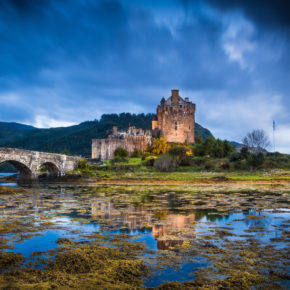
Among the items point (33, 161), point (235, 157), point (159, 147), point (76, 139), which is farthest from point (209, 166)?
point (76, 139)

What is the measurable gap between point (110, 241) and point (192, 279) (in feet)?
9.70

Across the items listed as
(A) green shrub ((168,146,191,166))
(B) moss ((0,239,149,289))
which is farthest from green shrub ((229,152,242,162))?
(B) moss ((0,239,149,289))

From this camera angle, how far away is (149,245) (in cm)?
702

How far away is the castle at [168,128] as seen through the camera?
75750 millimetres

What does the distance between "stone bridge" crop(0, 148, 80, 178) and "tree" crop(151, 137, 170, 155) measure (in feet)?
72.5

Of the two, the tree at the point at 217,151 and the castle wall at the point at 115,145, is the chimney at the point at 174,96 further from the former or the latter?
the tree at the point at 217,151

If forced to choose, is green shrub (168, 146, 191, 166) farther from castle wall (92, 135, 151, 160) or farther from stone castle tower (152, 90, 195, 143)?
stone castle tower (152, 90, 195, 143)

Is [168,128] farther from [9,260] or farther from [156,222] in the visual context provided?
[9,260]

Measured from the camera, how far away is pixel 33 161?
41188 millimetres

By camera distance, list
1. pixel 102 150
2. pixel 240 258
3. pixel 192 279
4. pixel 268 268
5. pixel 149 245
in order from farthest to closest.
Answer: pixel 102 150 < pixel 149 245 < pixel 240 258 < pixel 268 268 < pixel 192 279

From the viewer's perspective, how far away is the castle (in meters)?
75.8

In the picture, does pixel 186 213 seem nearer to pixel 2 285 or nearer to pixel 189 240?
pixel 189 240

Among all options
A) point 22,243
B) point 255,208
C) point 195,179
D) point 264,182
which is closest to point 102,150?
point 195,179

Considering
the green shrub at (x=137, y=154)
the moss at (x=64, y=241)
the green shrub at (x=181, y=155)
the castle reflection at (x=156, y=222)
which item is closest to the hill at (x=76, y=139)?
the green shrub at (x=137, y=154)
